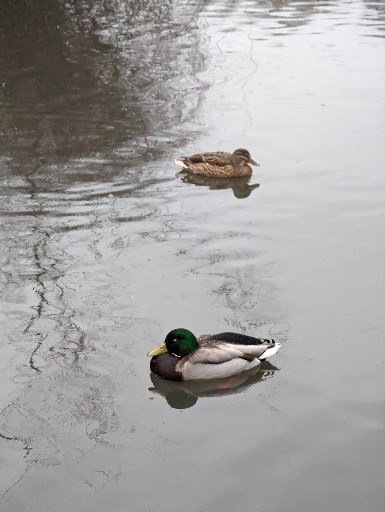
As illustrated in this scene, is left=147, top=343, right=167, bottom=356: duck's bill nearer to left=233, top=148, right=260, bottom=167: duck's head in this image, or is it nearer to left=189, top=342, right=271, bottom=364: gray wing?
left=189, top=342, right=271, bottom=364: gray wing

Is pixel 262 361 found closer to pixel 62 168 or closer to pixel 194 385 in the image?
pixel 194 385

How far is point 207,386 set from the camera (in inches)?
284

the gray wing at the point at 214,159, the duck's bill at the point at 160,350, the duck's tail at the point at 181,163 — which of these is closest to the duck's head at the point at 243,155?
the gray wing at the point at 214,159

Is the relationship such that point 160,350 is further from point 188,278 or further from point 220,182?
point 220,182

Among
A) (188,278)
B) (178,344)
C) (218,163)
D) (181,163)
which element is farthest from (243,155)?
(178,344)

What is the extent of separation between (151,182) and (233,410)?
4.72 metres

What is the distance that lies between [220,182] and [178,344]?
451 centimetres

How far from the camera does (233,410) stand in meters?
6.75

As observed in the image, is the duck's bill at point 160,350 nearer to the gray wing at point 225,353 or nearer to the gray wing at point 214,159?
the gray wing at point 225,353

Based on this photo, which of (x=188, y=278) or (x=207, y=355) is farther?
(x=188, y=278)

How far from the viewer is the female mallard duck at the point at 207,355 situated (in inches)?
281

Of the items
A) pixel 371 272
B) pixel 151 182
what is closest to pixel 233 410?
pixel 371 272

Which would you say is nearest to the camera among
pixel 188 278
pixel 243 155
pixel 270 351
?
pixel 270 351

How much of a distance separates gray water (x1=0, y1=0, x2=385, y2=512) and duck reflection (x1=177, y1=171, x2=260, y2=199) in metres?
0.05
